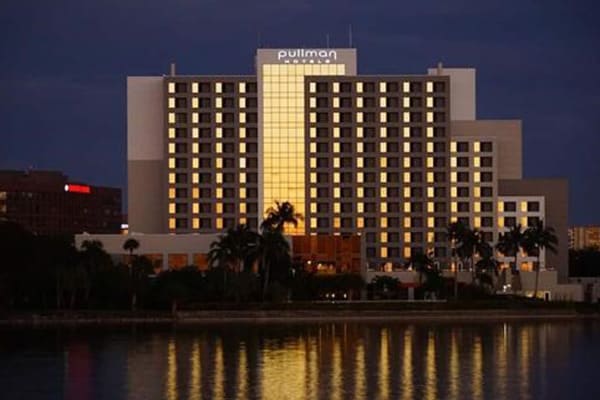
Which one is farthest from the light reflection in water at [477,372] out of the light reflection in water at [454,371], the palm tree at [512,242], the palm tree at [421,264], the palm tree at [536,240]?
the palm tree at [512,242]

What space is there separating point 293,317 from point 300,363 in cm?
6695

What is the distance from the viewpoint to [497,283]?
19400 cm

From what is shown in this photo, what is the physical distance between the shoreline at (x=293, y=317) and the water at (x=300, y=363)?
1127 centimetres

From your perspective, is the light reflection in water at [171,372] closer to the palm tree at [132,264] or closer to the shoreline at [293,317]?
the shoreline at [293,317]

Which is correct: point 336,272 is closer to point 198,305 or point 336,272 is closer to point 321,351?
point 198,305

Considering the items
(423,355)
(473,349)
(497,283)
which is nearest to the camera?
(423,355)

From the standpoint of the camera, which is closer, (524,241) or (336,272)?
(524,241)

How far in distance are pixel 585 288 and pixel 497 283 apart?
1368cm

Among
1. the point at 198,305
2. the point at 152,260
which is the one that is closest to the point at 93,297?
the point at 198,305

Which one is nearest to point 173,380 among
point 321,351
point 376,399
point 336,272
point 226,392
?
point 226,392

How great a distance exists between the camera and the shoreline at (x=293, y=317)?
146 m

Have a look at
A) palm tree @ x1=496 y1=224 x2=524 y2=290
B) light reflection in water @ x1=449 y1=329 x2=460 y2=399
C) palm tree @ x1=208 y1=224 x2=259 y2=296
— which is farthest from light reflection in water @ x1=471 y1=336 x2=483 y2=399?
palm tree @ x1=496 y1=224 x2=524 y2=290

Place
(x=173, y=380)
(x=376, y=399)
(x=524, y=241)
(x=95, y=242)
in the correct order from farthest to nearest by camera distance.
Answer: (x=524, y=241) < (x=95, y=242) < (x=173, y=380) < (x=376, y=399)

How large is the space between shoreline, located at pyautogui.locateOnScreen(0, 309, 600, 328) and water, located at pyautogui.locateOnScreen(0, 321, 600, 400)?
11.3m
